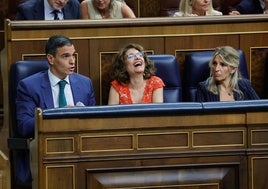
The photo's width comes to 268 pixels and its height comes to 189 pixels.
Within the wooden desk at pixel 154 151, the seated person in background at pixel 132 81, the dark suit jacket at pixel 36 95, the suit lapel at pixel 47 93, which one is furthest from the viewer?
the seated person in background at pixel 132 81

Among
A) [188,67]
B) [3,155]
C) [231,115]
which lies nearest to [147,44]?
[188,67]

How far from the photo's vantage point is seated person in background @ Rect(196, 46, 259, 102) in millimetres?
4621

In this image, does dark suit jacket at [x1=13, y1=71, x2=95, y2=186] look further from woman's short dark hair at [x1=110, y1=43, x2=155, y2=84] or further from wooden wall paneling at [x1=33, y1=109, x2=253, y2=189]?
wooden wall paneling at [x1=33, y1=109, x2=253, y2=189]

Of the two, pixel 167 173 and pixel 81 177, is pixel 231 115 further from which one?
pixel 81 177

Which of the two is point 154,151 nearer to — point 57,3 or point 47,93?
point 47,93

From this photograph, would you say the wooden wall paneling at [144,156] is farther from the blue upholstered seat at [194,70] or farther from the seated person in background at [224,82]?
the blue upholstered seat at [194,70]

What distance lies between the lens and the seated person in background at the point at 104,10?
Answer: 210 inches

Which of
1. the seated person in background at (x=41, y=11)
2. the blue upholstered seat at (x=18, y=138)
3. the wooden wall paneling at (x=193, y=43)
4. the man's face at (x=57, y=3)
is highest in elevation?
the man's face at (x=57, y=3)

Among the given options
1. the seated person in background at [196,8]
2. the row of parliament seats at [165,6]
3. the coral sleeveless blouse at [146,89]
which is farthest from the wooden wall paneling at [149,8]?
the coral sleeveless blouse at [146,89]

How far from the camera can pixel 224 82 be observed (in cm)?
A: 466

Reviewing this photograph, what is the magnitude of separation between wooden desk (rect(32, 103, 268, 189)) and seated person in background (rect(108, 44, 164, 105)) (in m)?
1.06

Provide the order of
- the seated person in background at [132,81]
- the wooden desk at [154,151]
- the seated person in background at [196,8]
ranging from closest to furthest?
the wooden desk at [154,151] → the seated person in background at [132,81] → the seated person in background at [196,8]

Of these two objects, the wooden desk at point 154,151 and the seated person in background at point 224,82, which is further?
the seated person in background at point 224,82

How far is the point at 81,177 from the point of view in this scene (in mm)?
3500
